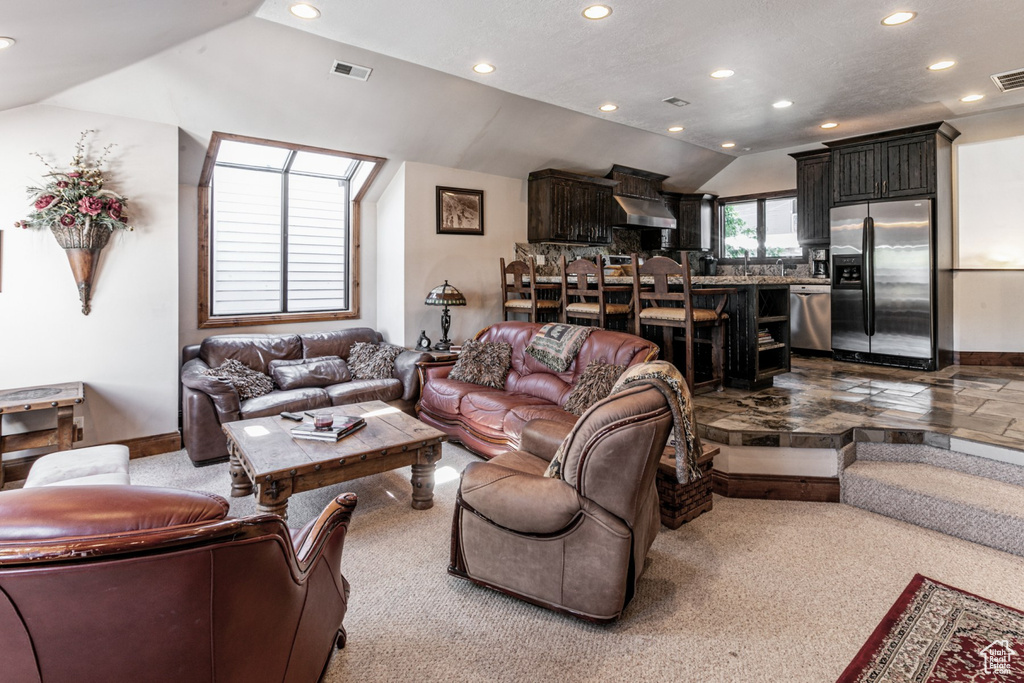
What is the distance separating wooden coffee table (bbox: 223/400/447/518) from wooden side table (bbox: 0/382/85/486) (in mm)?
1069

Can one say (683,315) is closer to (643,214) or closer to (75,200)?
(643,214)

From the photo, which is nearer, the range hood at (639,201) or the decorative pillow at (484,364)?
the decorative pillow at (484,364)

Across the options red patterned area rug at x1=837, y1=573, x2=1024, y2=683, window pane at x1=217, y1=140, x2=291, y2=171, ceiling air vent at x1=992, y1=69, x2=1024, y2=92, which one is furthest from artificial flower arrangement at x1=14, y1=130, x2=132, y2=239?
ceiling air vent at x1=992, y1=69, x2=1024, y2=92

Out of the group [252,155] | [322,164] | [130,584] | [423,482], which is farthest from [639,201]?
[130,584]

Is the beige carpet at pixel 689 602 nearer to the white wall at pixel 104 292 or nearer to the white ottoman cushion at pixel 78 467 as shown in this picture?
the white ottoman cushion at pixel 78 467

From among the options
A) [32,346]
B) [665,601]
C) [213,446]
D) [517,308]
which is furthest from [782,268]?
→ [32,346]

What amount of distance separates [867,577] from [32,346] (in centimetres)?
519

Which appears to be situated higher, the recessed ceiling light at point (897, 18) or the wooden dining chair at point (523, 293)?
the recessed ceiling light at point (897, 18)

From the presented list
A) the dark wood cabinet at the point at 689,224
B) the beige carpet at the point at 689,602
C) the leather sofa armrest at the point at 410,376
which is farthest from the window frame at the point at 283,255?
the dark wood cabinet at the point at 689,224

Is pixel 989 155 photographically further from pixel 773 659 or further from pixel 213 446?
pixel 213 446

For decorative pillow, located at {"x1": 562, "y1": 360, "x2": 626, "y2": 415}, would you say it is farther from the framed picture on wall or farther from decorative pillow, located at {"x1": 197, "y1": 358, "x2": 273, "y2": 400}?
the framed picture on wall

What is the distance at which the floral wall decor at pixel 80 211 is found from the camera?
3.65 metres

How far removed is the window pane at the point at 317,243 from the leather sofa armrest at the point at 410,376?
1.37 metres

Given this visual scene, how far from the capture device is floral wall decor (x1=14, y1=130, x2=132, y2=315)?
365 cm
